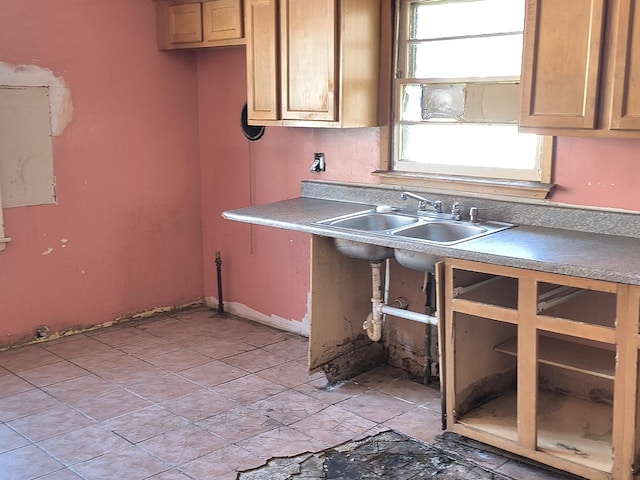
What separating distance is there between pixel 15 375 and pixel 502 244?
2.75 metres

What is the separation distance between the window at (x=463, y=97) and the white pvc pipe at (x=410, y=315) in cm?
69

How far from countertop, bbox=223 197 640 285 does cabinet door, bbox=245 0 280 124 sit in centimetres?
72

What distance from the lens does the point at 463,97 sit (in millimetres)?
3604

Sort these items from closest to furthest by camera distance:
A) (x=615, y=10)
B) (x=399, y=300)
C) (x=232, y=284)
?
(x=615, y=10), (x=399, y=300), (x=232, y=284)

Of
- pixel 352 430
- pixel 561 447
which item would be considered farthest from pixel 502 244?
pixel 352 430

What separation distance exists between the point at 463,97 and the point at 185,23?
199 cm

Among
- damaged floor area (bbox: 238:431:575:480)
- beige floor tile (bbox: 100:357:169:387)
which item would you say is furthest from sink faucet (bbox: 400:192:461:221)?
beige floor tile (bbox: 100:357:169:387)

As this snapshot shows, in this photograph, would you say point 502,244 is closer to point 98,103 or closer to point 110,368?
point 110,368

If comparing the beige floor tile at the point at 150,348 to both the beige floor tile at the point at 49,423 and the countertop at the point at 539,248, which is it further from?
the countertop at the point at 539,248

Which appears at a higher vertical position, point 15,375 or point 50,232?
point 50,232

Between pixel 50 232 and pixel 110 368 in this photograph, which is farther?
pixel 50 232

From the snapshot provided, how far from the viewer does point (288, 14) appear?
3.78 metres

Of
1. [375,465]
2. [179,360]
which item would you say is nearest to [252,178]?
[179,360]

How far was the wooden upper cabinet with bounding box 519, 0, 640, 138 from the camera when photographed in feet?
8.80
